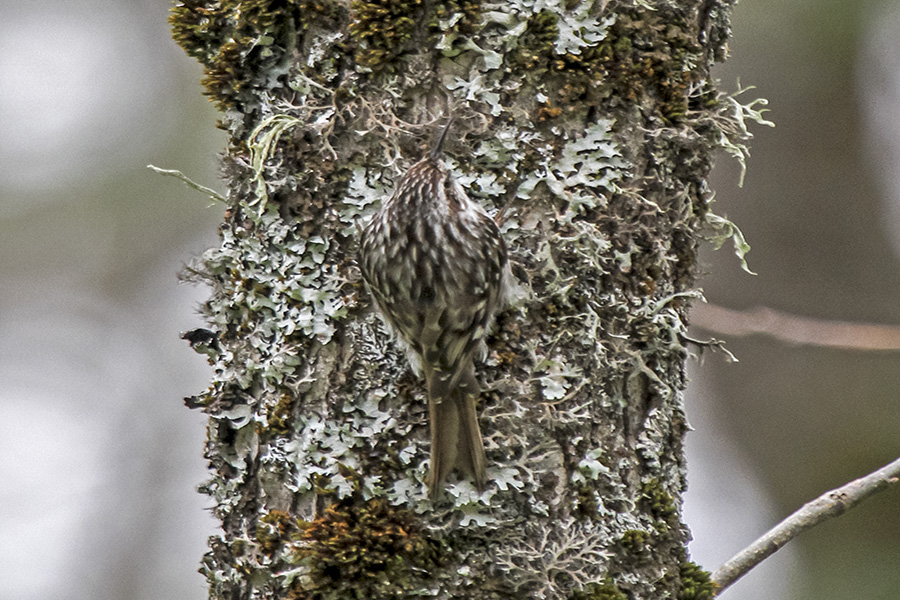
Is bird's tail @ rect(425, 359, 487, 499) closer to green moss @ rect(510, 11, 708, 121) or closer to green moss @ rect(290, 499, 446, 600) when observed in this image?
green moss @ rect(290, 499, 446, 600)

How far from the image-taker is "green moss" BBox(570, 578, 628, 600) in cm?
185

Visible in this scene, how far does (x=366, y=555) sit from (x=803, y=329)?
1.24 metres

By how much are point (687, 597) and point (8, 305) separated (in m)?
6.03

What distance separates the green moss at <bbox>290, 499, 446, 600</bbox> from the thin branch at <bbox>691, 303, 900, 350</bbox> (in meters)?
1.00

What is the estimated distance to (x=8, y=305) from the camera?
266 inches

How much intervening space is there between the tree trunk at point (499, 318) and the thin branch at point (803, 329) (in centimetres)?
39

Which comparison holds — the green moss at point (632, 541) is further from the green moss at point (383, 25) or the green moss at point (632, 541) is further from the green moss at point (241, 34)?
the green moss at point (241, 34)

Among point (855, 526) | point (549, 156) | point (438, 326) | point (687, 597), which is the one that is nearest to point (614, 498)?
point (687, 597)

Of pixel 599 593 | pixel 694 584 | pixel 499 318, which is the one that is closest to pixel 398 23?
pixel 499 318

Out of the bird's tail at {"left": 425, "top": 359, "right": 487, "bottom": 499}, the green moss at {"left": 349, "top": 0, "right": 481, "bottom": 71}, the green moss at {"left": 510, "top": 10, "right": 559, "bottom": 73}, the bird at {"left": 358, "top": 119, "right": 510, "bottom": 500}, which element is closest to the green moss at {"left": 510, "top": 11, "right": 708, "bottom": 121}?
the green moss at {"left": 510, "top": 10, "right": 559, "bottom": 73}

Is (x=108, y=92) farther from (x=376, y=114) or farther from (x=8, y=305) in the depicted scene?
(x=376, y=114)

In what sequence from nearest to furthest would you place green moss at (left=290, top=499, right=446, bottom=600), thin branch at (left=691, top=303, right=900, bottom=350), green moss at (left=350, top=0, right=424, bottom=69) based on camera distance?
green moss at (left=290, top=499, right=446, bottom=600) < green moss at (left=350, top=0, right=424, bottom=69) < thin branch at (left=691, top=303, right=900, bottom=350)

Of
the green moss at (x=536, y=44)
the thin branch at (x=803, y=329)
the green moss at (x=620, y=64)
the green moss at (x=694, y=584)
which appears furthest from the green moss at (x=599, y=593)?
the green moss at (x=536, y=44)

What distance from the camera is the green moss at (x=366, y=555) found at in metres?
1.84
